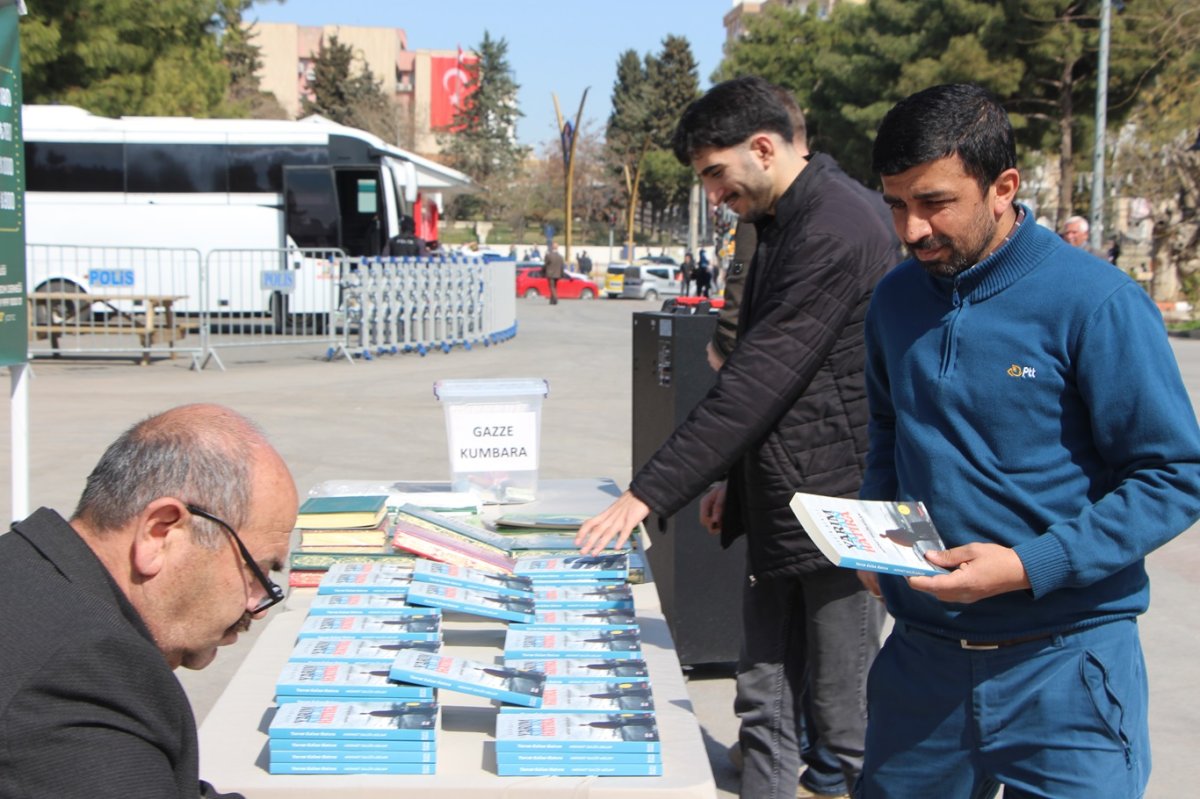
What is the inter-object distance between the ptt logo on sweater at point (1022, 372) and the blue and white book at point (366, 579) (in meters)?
1.65

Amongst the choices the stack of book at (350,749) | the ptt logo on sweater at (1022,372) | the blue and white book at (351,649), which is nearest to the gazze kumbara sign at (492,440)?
the blue and white book at (351,649)

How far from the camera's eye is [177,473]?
5.85ft

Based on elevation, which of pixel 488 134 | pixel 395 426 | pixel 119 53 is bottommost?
pixel 395 426

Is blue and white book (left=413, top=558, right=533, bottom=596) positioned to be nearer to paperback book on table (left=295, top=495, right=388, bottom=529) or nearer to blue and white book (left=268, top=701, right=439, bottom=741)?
paperback book on table (left=295, top=495, right=388, bottom=529)

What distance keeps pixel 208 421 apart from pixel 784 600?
202 cm

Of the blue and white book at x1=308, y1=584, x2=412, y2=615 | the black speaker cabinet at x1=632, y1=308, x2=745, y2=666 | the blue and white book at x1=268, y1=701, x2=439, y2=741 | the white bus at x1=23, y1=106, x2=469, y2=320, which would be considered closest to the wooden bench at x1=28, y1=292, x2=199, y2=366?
the white bus at x1=23, y1=106, x2=469, y2=320

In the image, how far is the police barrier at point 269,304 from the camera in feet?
54.2

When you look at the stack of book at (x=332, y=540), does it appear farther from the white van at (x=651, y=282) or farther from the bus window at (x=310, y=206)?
the white van at (x=651, y=282)

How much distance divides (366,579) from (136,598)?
1523mm

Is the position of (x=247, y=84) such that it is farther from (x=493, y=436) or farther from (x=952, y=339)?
(x=952, y=339)

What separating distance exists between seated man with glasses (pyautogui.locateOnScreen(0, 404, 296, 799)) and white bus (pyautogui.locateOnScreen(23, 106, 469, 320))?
65.6ft

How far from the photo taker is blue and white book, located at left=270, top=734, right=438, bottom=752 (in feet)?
8.10

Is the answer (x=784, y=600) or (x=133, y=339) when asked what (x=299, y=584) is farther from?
(x=133, y=339)

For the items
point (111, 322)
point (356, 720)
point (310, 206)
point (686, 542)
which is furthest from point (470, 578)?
point (310, 206)
